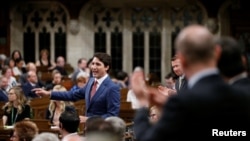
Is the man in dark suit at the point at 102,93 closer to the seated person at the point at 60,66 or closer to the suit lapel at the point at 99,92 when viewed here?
the suit lapel at the point at 99,92

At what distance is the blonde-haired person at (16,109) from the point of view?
30.5ft

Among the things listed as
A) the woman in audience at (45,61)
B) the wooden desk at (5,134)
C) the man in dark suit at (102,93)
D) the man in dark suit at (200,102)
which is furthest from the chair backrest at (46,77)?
the man in dark suit at (200,102)

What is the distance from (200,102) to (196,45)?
0.25m

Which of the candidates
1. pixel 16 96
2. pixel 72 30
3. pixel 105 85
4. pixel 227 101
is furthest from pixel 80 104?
pixel 227 101

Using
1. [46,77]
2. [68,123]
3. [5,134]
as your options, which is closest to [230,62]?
[68,123]

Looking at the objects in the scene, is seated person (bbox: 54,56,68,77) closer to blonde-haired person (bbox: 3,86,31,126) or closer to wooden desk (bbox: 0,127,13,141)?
blonde-haired person (bbox: 3,86,31,126)

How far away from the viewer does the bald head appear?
320 cm

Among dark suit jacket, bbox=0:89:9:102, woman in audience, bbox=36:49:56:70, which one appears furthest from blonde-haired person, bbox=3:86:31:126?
woman in audience, bbox=36:49:56:70

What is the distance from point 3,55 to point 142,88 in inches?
527

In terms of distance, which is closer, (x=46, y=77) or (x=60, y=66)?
(x=46, y=77)

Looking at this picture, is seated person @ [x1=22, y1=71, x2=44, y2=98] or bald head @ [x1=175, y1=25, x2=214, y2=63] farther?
seated person @ [x1=22, y1=71, x2=44, y2=98]

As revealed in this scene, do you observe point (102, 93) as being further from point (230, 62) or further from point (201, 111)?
point (201, 111)

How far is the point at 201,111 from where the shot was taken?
3.19 metres

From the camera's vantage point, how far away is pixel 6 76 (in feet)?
42.3
